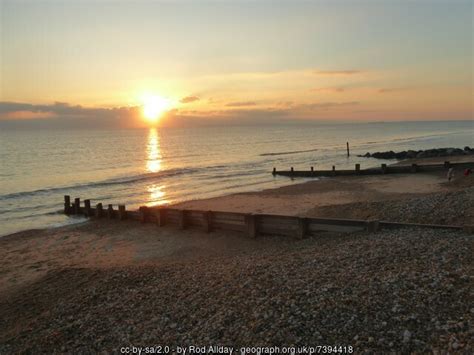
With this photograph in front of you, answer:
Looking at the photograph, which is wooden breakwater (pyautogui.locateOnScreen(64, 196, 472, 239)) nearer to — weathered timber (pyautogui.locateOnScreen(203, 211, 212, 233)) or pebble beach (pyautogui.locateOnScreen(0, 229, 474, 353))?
weathered timber (pyautogui.locateOnScreen(203, 211, 212, 233))

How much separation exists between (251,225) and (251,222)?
0.13m

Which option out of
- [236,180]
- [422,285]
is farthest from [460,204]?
[236,180]

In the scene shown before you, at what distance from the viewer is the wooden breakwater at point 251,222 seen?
12.5 metres

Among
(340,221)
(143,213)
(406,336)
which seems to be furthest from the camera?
(143,213)

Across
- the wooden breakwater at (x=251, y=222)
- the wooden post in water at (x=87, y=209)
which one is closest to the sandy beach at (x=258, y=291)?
the wooden breakwater at (x=251, y=222)

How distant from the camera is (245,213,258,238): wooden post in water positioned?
584 inches

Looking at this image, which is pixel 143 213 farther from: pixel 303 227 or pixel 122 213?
pixel 303 227

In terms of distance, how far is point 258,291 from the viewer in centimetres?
839

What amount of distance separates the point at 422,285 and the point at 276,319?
2926 mm

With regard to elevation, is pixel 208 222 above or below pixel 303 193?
above

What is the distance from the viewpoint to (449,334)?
5.60 m

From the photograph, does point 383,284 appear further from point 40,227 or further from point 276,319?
point 40,227

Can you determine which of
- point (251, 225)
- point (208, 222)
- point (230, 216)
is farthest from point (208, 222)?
point (251, 225)

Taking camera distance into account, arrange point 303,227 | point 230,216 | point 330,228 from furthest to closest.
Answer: point 230,216 → point 303,227 → point 330,228
